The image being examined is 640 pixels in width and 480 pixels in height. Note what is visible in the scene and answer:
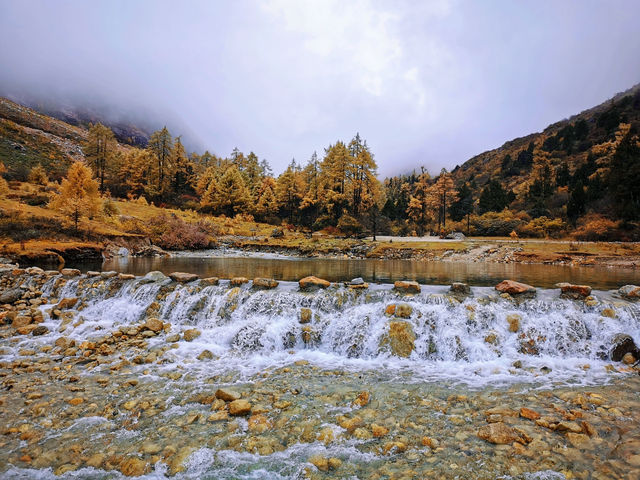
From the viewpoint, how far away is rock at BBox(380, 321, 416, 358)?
24.8 feet

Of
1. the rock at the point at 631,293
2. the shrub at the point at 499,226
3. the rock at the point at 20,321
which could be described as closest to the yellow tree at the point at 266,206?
the shrub at the point at 499,226

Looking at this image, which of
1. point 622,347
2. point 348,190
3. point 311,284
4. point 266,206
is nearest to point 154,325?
point 311,284

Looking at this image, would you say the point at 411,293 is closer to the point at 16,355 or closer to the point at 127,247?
the point at 16,355

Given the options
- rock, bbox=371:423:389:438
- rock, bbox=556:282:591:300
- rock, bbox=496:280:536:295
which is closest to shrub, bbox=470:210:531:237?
rock, bbox=556:282:591:300

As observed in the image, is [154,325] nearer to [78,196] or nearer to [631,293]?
[631,293]

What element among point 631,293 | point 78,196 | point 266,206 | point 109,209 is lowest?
point 631,293

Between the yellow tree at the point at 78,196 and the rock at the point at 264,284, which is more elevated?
the yellow tree at the point at 78,196

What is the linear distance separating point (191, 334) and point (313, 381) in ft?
13.9

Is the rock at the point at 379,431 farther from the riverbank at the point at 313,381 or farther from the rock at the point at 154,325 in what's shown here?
the rock at the point at 154,325

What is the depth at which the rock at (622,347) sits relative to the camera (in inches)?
279

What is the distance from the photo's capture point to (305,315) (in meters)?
8.97

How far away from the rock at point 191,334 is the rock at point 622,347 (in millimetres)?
10689

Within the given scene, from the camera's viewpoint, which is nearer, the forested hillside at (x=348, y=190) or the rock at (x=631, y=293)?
the rock at (x=631, y=293)

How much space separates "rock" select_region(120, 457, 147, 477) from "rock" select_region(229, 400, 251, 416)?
133 cm
